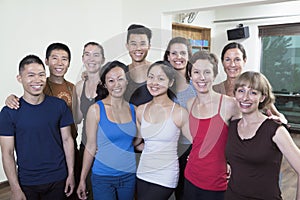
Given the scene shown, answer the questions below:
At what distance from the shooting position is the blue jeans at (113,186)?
157cm

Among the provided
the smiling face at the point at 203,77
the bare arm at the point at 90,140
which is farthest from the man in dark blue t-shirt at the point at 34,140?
the smiling face at the point at 203,77

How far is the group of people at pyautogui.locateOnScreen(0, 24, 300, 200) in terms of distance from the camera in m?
1.37

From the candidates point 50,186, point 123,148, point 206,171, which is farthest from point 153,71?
point 50,186

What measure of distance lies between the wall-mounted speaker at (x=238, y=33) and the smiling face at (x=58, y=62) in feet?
14.9

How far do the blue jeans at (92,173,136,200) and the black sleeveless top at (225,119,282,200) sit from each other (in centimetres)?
57

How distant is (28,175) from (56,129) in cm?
29

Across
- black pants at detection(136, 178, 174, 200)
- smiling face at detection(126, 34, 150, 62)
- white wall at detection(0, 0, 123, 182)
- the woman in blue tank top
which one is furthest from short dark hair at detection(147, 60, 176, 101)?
white wall at detection(0, 0, 123, 182)

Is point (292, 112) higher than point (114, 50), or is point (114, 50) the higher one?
point (114, 50)

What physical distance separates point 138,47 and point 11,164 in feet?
3.46

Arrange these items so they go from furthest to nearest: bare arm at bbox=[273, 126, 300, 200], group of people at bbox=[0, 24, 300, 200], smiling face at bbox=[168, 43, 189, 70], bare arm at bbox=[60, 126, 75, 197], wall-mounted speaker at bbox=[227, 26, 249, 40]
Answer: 1. wall-mounted speaker at bbox=[227, 26, 249, 40]
2. smiling face at bbox=[168, 43, 189, 70]
3. bare arm at bbox=[60, 126, 75, 197]
4. group of people at bbox=[0, 24, 300, 200]
5. bare arm at bbox=[273, 126, 300, 200]

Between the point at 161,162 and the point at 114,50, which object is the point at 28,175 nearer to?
the point at 161,162

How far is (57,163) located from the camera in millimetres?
1655

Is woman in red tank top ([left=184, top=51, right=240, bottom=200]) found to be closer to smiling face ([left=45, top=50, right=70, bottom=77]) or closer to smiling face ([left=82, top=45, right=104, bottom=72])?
smiling face ([left=82, top=45, right=104, bottom=72])

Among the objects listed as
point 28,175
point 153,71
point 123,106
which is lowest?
point 28,175
